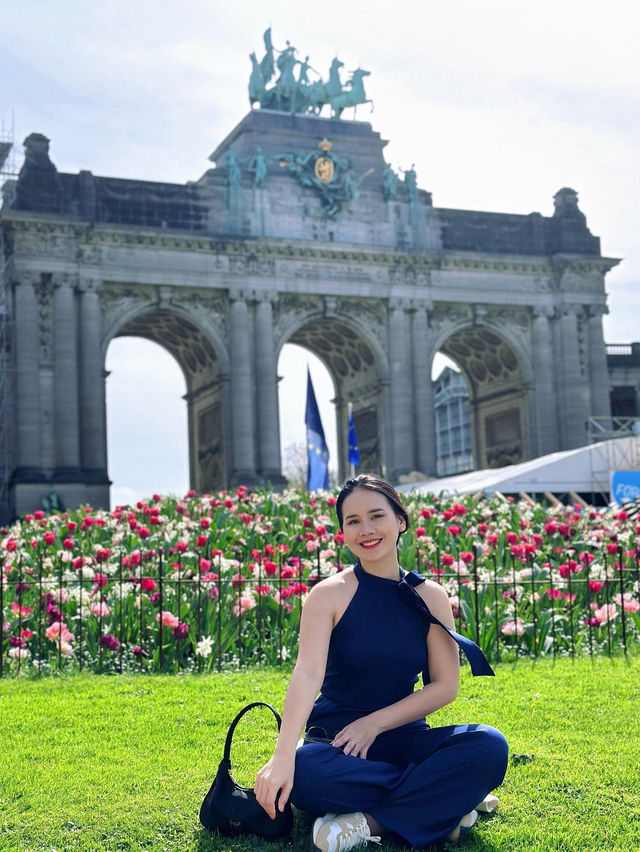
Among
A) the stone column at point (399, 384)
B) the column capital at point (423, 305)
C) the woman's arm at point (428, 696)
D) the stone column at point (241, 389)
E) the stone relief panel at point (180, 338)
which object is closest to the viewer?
the woman's arm at point (428, 696)

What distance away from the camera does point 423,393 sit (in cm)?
5581

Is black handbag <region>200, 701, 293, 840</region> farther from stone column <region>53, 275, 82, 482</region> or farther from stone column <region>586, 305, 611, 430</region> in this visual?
stone column <region>586, 305, 611, 430</region>

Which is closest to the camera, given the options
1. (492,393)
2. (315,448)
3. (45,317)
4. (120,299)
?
(315,448)

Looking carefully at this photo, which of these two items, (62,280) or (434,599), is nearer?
(434,599)

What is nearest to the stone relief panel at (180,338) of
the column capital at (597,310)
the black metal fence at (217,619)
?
the column capital at (597,310)

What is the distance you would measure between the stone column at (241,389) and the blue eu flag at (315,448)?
4578mm

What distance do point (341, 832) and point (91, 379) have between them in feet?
147

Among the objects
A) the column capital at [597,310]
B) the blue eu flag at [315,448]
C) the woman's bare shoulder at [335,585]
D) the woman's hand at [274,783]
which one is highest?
the column capital at [597,310]

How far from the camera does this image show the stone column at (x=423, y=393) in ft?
181

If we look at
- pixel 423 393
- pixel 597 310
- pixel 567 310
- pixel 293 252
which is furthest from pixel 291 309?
pixel 597 310

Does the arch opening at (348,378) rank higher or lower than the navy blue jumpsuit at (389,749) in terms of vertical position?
higher

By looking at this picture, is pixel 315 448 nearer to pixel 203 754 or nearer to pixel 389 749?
pixel 203 754

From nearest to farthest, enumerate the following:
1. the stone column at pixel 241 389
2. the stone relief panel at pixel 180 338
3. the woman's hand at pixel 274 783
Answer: the woman's hand at pixel 274 783 → the stone column at pixel 241 389 → the stone relief panel at pixel 180 338

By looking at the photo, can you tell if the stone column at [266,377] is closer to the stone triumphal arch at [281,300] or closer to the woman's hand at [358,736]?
the stone triumphal arch at [281,300]
